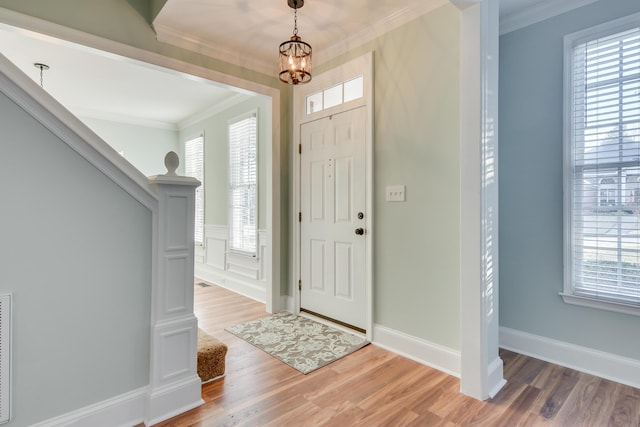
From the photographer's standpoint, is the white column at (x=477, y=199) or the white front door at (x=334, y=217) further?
Result: the white front door at (x=334, y=217)

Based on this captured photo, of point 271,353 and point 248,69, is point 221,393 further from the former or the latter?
point 248,69

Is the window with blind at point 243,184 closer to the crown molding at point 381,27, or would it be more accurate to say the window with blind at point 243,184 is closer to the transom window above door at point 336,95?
the transom window above door at point 336,95

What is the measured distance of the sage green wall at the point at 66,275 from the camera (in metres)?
1.40

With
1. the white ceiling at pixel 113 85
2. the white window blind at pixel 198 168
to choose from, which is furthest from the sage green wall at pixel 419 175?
the white window blind at pixel 198 168

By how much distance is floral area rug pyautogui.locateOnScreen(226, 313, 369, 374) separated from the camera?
2477mm

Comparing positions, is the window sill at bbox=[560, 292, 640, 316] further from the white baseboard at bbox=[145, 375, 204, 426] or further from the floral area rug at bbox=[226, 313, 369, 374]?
the white baseboard at bbox=[145, 375, 204, 426]

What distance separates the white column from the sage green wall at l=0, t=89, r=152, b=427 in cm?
186

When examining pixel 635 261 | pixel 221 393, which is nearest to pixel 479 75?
pixel 635 261

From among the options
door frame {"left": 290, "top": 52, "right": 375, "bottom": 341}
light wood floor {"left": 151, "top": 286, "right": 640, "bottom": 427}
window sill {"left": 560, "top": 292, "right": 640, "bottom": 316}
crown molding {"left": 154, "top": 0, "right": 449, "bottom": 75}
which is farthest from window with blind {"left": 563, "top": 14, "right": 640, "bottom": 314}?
door frame {"left": 290, "top": 52, "right": 375, "bottom": 341}

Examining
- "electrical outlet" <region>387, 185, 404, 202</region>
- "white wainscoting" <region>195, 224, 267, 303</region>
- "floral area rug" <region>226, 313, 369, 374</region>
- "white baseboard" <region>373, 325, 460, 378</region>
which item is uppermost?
"electrical outlet" <region>387, 185, 404, 202</region>

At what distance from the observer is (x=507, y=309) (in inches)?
107

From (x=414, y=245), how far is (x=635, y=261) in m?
1.42

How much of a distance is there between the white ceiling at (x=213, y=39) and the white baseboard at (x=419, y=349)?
2.48 metres

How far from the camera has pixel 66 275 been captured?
59.9 inches
